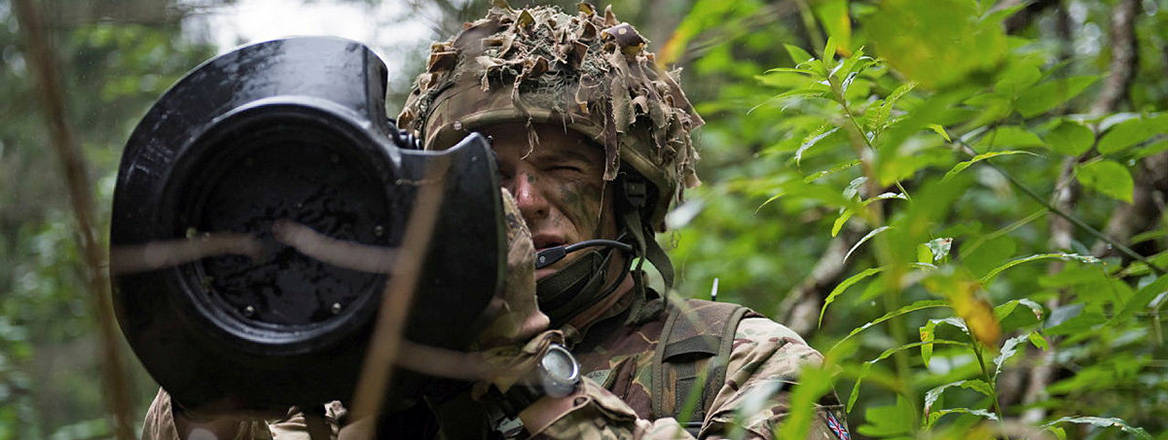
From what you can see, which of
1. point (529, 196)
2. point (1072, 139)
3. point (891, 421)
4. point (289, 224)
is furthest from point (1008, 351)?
point (289, 224)

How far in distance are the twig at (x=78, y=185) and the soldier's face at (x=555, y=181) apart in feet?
4.47

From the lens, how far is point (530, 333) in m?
1.61

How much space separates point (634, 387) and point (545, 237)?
1.32 ft

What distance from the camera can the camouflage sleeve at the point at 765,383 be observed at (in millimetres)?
1868

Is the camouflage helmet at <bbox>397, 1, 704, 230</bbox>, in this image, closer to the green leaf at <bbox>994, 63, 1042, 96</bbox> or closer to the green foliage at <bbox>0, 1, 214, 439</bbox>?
the green leaf at <bbox>994, 63, 1042, 96</bbox>

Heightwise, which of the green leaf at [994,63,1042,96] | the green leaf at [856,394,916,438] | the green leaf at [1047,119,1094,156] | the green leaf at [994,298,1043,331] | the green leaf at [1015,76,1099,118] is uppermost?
the green leaf at [994,63,1042,96]

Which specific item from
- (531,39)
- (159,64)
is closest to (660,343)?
(531,39)

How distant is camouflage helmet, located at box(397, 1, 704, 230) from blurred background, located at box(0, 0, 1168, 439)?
5.6 inches

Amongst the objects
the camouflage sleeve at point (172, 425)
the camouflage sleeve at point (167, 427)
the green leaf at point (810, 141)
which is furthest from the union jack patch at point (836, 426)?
the camouflage sleeve at point (167, 427)

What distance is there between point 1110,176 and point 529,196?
1.22m

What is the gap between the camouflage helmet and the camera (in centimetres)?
245

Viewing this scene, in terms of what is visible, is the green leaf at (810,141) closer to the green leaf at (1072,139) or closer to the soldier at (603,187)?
the soldier at (603,187)

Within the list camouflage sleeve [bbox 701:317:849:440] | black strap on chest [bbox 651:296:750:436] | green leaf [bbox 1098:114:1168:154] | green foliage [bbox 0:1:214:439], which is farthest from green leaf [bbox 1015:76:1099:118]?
green foliage [bbox 0:1:214:439]

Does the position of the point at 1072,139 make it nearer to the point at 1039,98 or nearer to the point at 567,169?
the point at 1039,98
